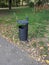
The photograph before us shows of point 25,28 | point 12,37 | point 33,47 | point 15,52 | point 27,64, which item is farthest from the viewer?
point 12,37

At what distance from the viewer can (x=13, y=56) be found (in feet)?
25.1

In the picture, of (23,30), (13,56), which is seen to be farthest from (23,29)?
(13,56)

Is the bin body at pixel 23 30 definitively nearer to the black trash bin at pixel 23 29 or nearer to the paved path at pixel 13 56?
the black trash bin at pixel 23 29

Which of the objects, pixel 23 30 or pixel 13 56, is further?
pixel 23 30

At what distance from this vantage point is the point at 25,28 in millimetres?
9719

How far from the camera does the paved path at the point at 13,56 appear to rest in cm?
697

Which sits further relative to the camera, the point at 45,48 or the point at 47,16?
the point at 47,16

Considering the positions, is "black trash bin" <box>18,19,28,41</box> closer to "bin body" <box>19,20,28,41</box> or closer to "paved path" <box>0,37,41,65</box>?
"bin body" <box>19,20,28,41</box>

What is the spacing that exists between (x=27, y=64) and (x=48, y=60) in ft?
2.32

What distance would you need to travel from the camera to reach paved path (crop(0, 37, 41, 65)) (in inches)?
275

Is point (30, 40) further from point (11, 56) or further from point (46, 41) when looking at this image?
point (11, 56)

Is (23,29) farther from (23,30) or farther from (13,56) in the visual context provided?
(13,56)

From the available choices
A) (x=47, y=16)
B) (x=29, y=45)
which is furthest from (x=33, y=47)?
(x=47, y=16)

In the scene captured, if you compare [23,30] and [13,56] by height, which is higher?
[23,30]
